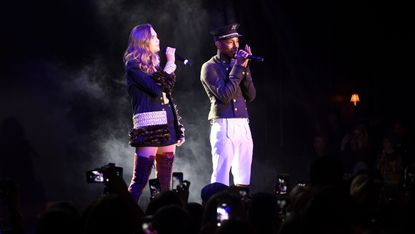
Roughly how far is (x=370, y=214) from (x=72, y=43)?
5.56 metres

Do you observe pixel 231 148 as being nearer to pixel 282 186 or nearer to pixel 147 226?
pixel 282 186

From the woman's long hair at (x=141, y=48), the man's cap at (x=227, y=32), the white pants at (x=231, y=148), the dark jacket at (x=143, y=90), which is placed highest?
the man's cap at (x=227, y=32)

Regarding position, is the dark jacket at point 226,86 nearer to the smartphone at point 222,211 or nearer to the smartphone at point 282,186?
the smartphone at point 282,186

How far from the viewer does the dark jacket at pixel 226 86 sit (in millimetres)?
6430

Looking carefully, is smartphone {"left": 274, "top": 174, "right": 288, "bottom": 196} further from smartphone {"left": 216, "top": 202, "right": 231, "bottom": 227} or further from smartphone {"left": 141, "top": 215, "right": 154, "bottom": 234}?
smartphone {"left": 141, "top": 215, "right": 154, "bottom": 234}

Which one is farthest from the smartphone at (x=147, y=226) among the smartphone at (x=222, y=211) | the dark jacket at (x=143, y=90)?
the dark jacket at (x=143, y=90)

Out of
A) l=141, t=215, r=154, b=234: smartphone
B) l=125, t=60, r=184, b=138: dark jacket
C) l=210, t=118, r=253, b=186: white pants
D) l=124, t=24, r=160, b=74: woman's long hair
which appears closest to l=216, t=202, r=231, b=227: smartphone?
l=141, t=215, r=154, b=234: smartphone

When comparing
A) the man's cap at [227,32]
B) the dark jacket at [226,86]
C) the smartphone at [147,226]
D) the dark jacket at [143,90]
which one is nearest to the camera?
the smartphone at [147,226]

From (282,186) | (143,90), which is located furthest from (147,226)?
(143,90)

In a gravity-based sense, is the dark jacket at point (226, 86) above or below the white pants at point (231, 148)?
above

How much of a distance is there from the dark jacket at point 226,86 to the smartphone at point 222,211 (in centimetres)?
281

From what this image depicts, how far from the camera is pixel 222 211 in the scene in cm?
368

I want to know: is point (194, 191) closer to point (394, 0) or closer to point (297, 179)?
point (297, 179)

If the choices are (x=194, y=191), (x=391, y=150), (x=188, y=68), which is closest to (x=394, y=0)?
(x=391, y=150)
